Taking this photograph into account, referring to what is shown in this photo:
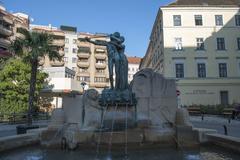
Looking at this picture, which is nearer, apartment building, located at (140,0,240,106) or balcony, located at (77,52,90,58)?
apartment building, located at (140,0,240,106)

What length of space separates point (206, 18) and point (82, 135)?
3715cm

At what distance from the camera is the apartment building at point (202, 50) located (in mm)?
39156

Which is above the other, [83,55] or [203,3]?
[203,3]

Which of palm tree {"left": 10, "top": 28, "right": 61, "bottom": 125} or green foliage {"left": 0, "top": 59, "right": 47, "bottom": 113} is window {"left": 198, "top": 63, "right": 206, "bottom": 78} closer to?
green foliage {"left": 0, "top": 59, "right": 47, "bottom": 113}

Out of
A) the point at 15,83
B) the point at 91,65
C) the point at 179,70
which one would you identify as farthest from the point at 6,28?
the point at 179,70

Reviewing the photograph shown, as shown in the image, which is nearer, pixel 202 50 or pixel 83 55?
pixel 202 50

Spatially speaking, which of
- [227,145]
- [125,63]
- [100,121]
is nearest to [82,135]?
[100,121]

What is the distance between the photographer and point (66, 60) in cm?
7006

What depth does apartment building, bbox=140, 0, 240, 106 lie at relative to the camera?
39156mm

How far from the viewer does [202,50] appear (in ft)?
133

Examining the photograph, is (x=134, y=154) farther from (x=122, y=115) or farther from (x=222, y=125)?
(x=222, y=125)

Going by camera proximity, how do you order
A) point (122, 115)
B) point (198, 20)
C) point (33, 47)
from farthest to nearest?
point (198, 20)
point (33, 47)
point (122, 115)

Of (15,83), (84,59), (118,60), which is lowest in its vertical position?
(118,60)

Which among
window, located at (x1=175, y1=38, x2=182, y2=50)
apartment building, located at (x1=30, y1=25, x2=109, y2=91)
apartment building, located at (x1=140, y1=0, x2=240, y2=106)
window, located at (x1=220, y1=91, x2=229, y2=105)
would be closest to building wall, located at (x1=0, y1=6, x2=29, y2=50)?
apartment building, located at (x1=30, y1=25, x2=109, y2=91)
